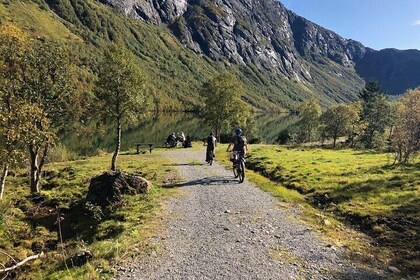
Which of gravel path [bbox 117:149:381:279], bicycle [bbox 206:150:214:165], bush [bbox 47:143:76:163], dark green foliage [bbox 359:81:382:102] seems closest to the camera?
gravel path [bbox 117:149:381:279]

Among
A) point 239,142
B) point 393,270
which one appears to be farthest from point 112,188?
point 393,270

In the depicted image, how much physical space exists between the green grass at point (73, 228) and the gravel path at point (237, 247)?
0.91 meters

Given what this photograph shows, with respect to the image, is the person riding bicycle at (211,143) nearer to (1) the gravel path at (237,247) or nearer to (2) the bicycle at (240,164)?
(2) the bicycle at (240,164)

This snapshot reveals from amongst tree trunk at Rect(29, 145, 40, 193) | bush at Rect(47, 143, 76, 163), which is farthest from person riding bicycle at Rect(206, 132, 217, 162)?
bush at Rect(47, 143, 76, 163)

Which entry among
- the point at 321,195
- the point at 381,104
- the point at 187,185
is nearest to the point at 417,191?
the point at 321,195

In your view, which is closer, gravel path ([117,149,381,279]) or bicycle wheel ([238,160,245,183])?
gravel path ([117,149,381,279])

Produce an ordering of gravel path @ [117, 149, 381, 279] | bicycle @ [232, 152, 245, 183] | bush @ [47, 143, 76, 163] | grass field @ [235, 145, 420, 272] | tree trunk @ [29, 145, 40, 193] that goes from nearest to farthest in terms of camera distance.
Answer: gravel path @ [117, 149, 381, 279]
grass field @ [235, 145, 420, 272]
bicycle @ [232, 152, 245, 183]
tree trunk @ [29, 145, 40, 193]
bush @ [47, 143, 76, 163]

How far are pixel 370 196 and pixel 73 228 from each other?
1698 centimetres

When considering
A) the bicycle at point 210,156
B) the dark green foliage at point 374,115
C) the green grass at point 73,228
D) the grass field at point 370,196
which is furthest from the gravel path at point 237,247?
the dark green foliage at point 374,115

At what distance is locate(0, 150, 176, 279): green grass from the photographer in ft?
39.1

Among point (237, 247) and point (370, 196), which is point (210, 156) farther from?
point (237, 247)

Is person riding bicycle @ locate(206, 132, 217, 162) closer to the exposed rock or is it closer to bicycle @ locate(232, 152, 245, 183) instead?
bicycle @ locate(232, 152, 245, 183)

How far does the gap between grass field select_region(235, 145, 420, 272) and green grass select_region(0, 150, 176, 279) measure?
8734 millimetres

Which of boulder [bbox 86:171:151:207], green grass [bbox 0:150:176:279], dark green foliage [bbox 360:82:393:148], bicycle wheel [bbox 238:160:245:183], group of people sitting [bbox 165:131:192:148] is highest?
dark green foliage [bbox 360:82:393:148]
